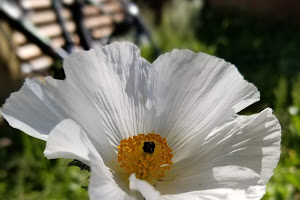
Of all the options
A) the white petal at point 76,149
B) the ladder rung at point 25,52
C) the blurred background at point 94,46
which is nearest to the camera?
the white petal at point 76,149

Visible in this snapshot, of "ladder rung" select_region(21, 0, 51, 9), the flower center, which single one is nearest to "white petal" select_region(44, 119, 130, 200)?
the flower center

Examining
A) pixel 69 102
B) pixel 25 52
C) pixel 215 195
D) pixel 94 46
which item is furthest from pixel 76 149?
pixel 25 52

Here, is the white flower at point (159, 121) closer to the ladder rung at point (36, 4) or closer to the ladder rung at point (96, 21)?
the ladder rung at point (36, 4)

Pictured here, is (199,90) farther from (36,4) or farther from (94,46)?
(36,4)

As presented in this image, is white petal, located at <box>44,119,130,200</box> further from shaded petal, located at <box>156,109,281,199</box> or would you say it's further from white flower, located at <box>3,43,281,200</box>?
shaded petal, located at <box>156,109,281,199</box>

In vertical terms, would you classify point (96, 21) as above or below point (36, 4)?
above

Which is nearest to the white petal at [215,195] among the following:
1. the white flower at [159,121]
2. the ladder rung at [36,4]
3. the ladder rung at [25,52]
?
the white flower at [159,121]
